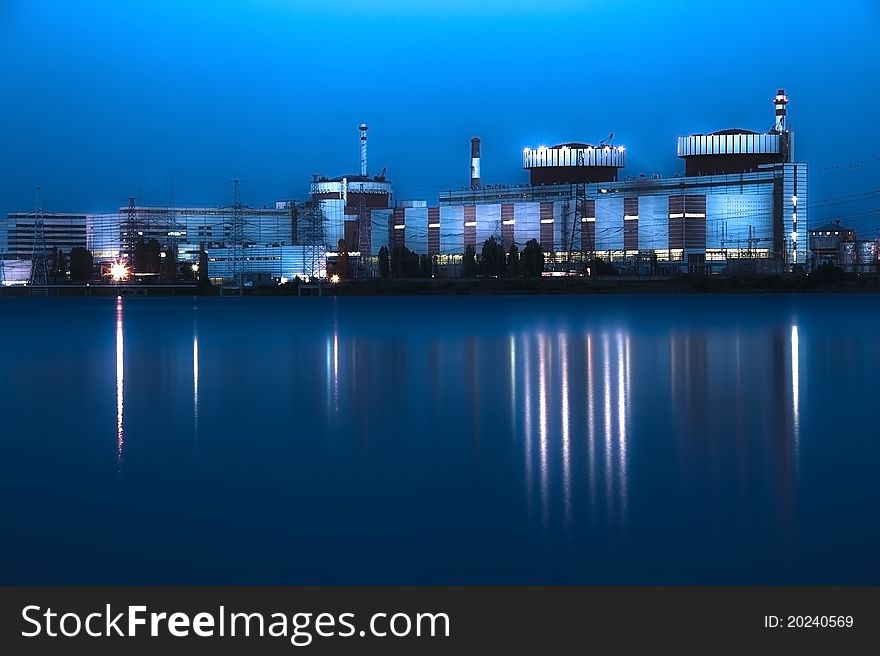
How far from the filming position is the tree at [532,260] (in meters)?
92.5

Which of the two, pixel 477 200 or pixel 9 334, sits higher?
pixel 477 200

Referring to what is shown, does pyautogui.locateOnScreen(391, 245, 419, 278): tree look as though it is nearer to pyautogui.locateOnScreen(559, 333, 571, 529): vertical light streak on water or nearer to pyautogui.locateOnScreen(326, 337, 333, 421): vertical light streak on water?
pyautogui.locateOnScreen(326, 337, 333, 421): vertical light streak on water

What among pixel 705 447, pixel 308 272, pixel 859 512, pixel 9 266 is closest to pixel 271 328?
pixel 705 447

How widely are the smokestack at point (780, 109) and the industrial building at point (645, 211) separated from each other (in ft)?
0.41

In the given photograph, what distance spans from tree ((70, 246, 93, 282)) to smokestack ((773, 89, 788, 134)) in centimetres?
6864

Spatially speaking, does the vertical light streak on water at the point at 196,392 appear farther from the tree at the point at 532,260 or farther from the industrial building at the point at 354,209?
the industrial building at the point at 354,209

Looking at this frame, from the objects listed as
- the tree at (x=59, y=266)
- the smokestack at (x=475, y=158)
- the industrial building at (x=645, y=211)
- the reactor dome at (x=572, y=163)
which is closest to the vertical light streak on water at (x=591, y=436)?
the industrial building at (x=645, y=211)

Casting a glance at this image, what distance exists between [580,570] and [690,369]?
1305cm

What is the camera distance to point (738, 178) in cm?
9712

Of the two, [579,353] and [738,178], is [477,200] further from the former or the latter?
[579,353]

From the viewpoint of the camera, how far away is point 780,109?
4360 inches

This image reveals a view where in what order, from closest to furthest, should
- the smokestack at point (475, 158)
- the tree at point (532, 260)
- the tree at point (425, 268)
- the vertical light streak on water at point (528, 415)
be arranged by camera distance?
the vertical light streak on water at point (528, 415) → the tree at point (532, 260) → the tree at point (425, 268) → the smokestack at point (475, 158)

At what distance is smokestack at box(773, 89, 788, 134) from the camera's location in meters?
109

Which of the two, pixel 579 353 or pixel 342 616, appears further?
pixel 579 353
